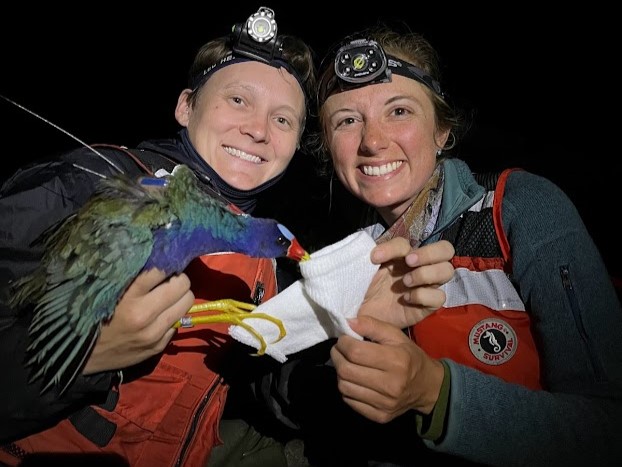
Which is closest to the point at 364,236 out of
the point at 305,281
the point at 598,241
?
the point at 305,281

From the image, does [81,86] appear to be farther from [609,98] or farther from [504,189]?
[609,98]

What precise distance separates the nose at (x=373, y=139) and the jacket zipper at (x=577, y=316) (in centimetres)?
97

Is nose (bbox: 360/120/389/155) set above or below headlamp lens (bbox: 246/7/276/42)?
below

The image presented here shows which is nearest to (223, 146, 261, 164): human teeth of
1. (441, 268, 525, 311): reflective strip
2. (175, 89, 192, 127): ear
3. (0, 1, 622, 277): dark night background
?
(175, 89, 192, 127): ear

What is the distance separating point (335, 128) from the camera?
7.04 feet

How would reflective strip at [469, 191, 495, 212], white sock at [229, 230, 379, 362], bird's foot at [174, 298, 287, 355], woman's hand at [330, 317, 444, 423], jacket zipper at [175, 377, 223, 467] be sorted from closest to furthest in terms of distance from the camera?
woman's hand at [330, 317, 444, 423], white sock at [229, 230, 379, 362], bird's foot at [174, 298, 287, 355], reflective strip at [469, 191, 495, 212], jacket zipper at [175, 377, 223, 467]

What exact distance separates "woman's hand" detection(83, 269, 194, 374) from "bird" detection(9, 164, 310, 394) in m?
0.04

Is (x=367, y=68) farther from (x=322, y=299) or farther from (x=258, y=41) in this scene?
(x=322, y=299)

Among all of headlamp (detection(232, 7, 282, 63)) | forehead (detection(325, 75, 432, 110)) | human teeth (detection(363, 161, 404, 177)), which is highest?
headlamp (detection(232, 7, 282, 63))

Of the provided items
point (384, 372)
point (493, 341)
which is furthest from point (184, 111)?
point (493, 341)

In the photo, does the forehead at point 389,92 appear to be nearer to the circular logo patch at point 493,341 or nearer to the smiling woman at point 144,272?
the smiling woman at point 144,272

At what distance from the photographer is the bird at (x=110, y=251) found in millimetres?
1178

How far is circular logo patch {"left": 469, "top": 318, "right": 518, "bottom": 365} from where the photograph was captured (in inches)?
56.9

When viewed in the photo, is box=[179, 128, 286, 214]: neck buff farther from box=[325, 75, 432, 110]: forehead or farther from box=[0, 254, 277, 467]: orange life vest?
box=[325, 75, 432, 110]: forehead
